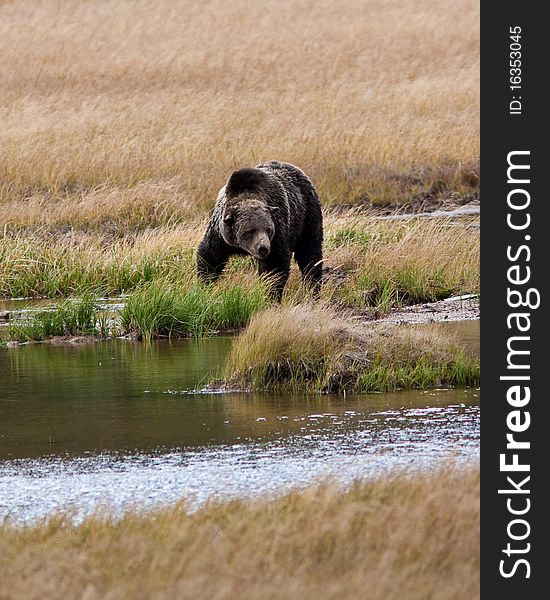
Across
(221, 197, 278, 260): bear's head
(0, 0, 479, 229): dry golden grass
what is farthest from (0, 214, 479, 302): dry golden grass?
(0, 0, 479, 229): dry golden grass

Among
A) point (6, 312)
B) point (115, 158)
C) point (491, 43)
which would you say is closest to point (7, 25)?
point (115, 158)

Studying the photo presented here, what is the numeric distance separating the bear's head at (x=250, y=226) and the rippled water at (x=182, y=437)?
186cm

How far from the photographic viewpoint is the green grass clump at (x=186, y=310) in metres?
13.8

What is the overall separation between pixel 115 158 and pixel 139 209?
3.62 m

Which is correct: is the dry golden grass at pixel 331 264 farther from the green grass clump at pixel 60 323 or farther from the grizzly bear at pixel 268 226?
the green grass clump at pixel 60 323

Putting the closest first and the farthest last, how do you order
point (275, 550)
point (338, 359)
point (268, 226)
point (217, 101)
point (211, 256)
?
point (275, 550) < point (338, 359) < point (268, 226) < point (211, 256) < point (217, 101)

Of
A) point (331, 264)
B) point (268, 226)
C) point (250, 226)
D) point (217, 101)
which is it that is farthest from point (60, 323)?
point (217, 101)

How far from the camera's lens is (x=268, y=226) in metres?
13.5

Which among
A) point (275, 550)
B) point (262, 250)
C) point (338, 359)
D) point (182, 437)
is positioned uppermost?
point (262, 250)

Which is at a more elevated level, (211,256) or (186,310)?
(211,256)

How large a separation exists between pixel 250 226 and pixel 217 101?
53.8ft

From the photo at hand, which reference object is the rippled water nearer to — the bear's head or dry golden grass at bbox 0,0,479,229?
the bear's head

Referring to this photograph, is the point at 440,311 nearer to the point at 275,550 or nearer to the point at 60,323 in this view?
the point at 60,323

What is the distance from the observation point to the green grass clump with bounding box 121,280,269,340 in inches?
543
